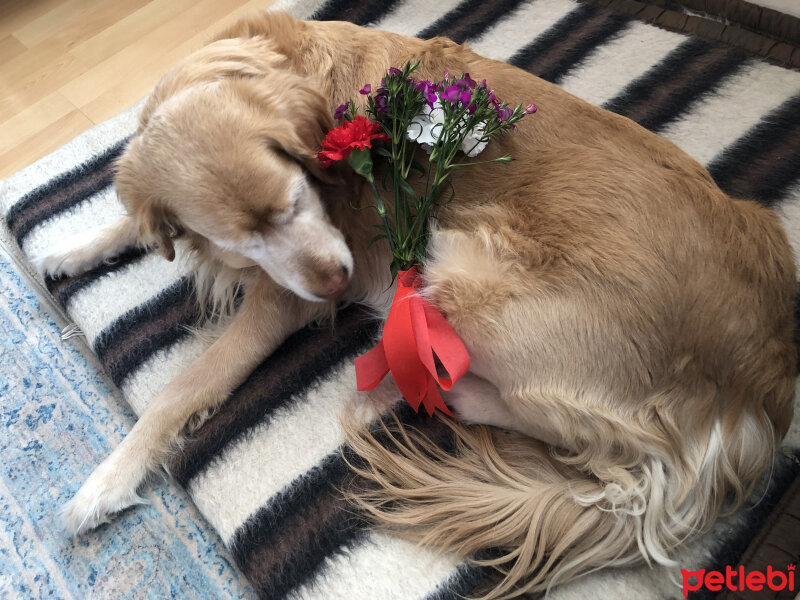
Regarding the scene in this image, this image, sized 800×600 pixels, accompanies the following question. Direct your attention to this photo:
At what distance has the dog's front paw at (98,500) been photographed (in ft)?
4.71

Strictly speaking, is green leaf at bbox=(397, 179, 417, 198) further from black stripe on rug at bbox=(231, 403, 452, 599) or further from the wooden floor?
the wooden floor

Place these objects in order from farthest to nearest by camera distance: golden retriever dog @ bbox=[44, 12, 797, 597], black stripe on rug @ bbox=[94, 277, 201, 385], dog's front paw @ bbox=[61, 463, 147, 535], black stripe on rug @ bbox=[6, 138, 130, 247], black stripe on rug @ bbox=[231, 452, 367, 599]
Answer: black stripe on rug @ bbox=[6, 138, 130, 247] < black stripe on rug @ bbox=[94, 277, 201, 385] < dog's front paw @ bbox=[61, 463, 147, 535] < black stripe on rug @ bbox=[231, 452, 367, 599] < golden retriever dog @ bbox=[44, 12, 797, 597]

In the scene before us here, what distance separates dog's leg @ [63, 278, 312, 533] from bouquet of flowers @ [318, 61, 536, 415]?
0.97ft

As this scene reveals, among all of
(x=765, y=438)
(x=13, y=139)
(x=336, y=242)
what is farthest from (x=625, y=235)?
(x=13, y=139)

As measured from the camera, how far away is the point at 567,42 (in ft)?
7.33

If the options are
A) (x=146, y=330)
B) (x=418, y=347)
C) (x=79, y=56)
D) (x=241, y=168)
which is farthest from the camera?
(x=79, y=56)

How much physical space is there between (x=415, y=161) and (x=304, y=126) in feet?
0.92

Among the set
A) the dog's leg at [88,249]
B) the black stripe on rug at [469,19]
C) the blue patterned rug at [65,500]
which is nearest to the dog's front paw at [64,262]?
the dog's leg at [88,249]

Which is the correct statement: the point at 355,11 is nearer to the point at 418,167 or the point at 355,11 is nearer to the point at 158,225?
the point at 418,167

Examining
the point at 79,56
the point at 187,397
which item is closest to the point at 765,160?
the point at 187,397

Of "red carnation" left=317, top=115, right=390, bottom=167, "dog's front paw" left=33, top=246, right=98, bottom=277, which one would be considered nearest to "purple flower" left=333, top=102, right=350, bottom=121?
"red carnation" left=317, top=115, right=390, bottom=167

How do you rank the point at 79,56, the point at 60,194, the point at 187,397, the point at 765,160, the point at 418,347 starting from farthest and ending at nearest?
the point at 79,56
the point at 60,194
the point at 765,160
the point at 187,397
the point at 418,347

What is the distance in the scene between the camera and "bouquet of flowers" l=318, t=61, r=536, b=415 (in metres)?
1.27

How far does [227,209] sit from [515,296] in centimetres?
65
